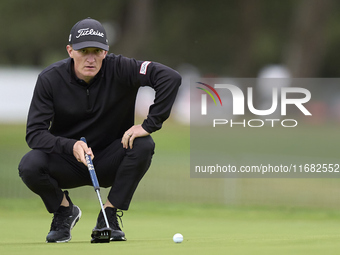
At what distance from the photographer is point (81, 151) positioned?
5.01m

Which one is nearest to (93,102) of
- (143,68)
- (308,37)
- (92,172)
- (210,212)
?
(143,68)

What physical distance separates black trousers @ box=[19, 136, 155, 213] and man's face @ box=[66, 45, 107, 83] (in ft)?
1.81

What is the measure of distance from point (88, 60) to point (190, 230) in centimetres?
199

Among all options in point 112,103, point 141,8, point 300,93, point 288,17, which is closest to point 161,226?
point 112,103

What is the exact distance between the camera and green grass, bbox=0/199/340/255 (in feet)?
14.3

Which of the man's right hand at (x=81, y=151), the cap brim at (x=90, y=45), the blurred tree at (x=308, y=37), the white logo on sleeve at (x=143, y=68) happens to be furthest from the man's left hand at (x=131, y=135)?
the blurred tree at (x=308, y=37)

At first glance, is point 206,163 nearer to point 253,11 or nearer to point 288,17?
point 253,11

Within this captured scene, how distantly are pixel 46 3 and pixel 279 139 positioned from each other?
19537 mm

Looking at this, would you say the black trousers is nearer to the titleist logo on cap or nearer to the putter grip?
the putter grip

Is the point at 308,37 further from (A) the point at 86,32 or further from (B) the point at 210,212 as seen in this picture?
(A) the point at 86,32

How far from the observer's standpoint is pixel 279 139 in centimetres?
1180

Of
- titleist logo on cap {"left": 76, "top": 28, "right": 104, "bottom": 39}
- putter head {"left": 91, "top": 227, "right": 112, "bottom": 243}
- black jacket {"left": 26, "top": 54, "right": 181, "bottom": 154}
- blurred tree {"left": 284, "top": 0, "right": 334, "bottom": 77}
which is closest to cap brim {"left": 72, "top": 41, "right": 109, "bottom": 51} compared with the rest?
titleist logo on cap {"left": 76, "top": 28, "right": 104, "bottom": 39}

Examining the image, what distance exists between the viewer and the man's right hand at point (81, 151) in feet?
16.4

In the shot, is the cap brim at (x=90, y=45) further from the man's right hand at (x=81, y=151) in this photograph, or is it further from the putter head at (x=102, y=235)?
the putter head at (x=102, y=235)
